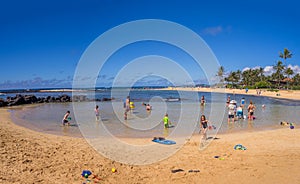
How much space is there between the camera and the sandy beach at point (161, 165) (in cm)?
602

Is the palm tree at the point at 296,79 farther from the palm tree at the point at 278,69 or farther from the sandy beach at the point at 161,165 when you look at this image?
the sandy beach at the point at 161,165

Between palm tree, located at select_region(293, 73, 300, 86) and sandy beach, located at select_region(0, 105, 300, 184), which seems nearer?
sandy beach, located at select_region(0, 105, 300, 184)

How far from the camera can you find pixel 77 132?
1373 centimetres

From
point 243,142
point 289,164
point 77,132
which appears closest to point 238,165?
point 289,164

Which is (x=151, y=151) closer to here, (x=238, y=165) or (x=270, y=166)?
(x=238, y=165)

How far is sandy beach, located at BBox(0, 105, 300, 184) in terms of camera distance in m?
6.02

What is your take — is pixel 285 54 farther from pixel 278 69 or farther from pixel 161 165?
pixel 161 165

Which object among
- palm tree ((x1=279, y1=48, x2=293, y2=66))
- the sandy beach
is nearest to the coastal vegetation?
palm tree ((x1=279, y1=48, x2=293, y2=66))

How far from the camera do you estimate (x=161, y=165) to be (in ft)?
24.1

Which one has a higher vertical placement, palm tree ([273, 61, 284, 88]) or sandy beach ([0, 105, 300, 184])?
palm tree ([273, 61, 284, 88])

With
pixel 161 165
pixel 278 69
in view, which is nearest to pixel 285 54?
pixel 278 69

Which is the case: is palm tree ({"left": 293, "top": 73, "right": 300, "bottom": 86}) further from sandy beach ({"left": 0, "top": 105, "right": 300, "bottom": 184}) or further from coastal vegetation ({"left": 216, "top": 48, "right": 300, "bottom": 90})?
sandy beach ({"left": 0, "top": 105, "right": 300, "bottom": 184})

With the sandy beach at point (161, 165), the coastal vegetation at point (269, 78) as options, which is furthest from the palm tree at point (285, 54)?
the sandy beach at point (161, 165)

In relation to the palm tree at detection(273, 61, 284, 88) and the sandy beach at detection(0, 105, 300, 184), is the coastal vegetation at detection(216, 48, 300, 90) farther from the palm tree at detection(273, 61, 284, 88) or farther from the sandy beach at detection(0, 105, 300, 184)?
the sandy beach at detection(0, 105, 300, 184)
